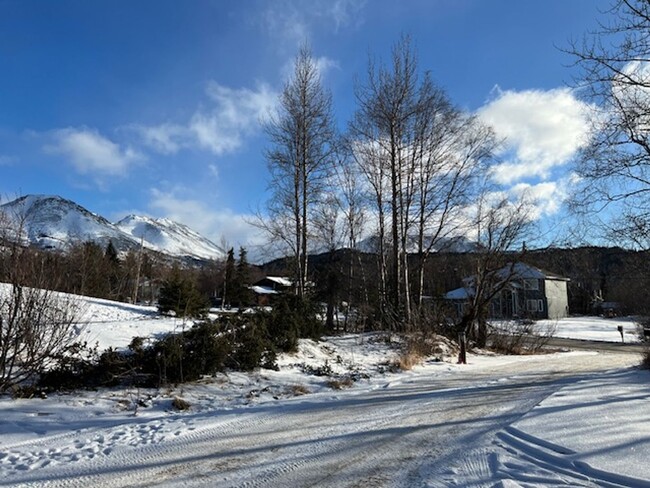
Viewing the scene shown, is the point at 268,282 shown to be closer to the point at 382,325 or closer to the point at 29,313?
the point at 382,325

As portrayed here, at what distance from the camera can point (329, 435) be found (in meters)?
6.39

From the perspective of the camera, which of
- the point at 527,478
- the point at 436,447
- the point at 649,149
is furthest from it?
the point at 649,149

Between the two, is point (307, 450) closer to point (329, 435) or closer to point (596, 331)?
point (329, 435)

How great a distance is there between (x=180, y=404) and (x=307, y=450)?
10.4 feet

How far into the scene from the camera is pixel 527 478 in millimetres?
4520

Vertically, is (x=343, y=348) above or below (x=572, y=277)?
below

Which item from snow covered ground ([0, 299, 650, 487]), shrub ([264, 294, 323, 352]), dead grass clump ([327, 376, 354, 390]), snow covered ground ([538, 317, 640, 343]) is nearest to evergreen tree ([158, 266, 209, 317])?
shrub ([264, 294, 323, 352])

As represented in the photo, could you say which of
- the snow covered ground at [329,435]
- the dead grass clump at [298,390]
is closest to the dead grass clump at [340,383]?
the snow covered ground at [329,435]

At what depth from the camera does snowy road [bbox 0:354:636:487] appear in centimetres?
468

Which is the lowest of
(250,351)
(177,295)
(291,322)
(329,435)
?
(329,435)

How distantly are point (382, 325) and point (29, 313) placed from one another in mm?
16017

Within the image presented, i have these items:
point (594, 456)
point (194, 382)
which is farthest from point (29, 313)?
point (594, 456)

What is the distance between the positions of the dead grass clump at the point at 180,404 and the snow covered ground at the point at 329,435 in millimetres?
144

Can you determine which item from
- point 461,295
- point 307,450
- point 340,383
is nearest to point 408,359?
point 340,383
